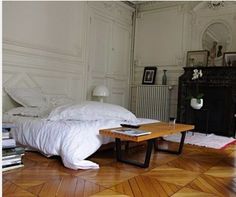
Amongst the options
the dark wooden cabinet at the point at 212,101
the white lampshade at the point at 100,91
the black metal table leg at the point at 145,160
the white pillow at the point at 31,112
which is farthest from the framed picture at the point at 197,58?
the white pillow at the point at 31,112

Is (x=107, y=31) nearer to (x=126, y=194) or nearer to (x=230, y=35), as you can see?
(x=230, y=35)

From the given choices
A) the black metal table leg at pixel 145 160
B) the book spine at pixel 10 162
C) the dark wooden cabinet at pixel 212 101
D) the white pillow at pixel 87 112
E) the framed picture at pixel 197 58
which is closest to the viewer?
the book spine at pixel 10 162

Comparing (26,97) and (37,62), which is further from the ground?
(37,62)

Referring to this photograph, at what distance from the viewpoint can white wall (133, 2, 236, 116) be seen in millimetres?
5029

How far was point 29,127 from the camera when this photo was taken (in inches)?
106

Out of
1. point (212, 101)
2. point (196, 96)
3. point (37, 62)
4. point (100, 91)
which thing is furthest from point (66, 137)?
point (212, 101)

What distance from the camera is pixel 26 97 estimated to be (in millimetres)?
3514

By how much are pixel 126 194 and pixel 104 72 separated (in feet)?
12.0

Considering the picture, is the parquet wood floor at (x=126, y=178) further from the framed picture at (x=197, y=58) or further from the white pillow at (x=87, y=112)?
the framed picture at (x=197, y=58)

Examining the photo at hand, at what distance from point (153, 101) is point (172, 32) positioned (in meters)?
1.49

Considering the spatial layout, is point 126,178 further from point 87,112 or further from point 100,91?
point 100,91

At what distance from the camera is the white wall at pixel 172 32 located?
503 centimetres

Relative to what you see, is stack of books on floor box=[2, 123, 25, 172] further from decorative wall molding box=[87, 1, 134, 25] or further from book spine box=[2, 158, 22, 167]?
decorative wall molding box=[87, 1, 134, 25]

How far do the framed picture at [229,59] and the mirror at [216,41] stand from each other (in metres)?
0.15
